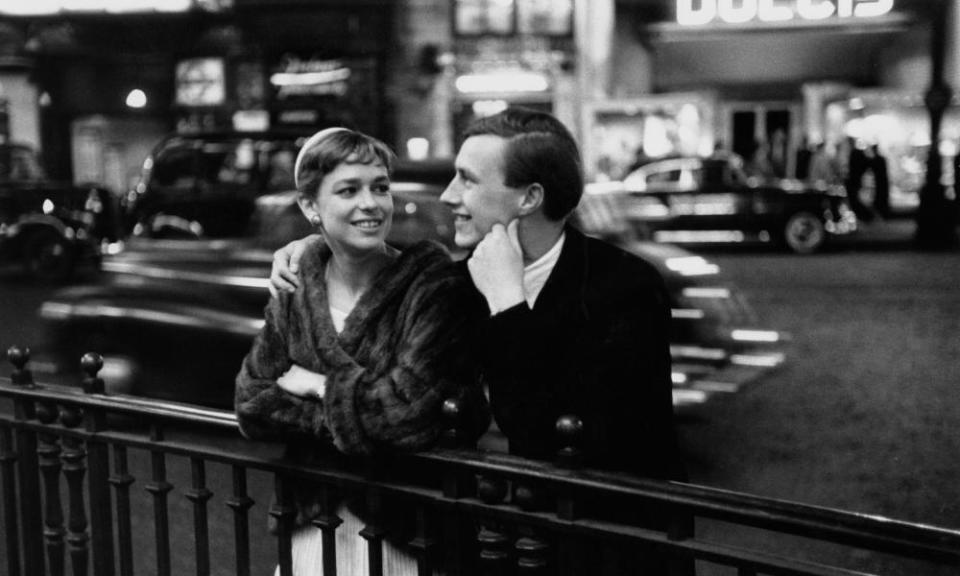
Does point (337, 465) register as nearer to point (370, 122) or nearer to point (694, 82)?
point (370, 122)

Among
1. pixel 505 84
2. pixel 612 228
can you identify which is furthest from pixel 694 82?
pixel 612 228

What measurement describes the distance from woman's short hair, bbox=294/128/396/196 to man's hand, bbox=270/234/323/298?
221 millimetres

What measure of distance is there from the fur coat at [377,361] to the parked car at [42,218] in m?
14.3

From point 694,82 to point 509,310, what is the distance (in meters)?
24.4

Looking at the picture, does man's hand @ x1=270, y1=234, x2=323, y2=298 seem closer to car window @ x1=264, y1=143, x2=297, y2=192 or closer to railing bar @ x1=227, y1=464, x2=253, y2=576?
railing bar @ x1=227, y1=464, x2=253, y2=576

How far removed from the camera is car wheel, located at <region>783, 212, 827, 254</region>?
18859mm

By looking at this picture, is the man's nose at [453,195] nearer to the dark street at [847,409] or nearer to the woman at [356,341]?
the woman at [356,341]

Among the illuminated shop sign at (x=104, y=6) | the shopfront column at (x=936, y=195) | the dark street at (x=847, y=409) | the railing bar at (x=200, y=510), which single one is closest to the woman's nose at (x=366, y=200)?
the railing bar at (x=200, y=510)

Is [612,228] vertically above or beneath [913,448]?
above

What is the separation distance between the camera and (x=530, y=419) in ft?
7.97

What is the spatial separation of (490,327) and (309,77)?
69.9 feet

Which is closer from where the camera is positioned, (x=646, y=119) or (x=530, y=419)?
(x=530, y=419)

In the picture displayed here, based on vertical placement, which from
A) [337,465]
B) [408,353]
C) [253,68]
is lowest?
[337,465]

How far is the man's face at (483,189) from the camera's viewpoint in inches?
95.5
